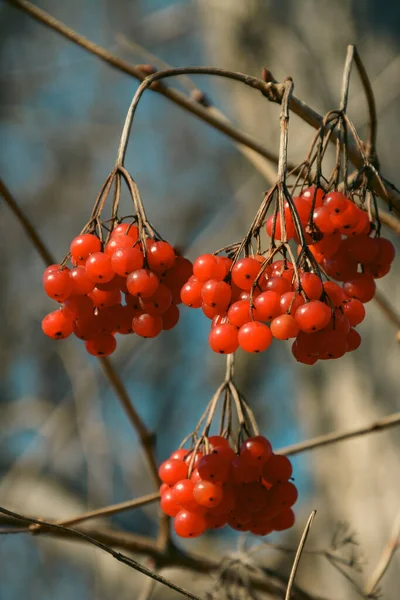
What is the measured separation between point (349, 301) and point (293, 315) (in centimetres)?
20

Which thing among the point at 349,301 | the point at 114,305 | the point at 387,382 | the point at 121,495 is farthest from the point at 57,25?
the point at 121,495

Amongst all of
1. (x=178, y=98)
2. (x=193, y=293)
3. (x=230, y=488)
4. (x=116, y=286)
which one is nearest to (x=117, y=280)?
(x=116, y=286)

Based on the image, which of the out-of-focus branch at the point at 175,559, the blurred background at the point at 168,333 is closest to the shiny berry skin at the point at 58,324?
the out-of-focus branch at the point at 175,559

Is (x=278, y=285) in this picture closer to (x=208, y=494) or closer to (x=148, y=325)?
(x=148, y=325)

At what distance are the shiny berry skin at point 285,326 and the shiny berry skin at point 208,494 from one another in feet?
1.32

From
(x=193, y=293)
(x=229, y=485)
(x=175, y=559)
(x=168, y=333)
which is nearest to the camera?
(x=193, y=293)

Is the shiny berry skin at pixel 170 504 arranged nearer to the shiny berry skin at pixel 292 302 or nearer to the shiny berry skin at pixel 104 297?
the shiny berry skin at pixel 104 297

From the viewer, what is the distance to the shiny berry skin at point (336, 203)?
1.27 m

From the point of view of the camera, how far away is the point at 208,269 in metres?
1.19

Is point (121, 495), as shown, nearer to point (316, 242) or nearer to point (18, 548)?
point (18, 548)

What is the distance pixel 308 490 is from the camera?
19.3ft

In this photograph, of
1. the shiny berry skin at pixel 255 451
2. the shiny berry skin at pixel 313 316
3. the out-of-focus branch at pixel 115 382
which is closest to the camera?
the shiny berry skin at pixel 313 316

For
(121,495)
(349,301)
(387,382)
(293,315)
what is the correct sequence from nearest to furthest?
(293,315) → (349,301) → (387,382) → (121,495)

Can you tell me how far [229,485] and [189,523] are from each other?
119 mm
